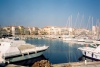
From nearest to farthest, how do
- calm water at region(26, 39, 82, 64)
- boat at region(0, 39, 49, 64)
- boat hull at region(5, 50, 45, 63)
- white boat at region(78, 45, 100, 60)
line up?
boat at region(0, 39, 49, 64), boat hull at region(5, 50, 45, 63), white boat at region(78, 45, 100, 60), calm water at region(26, 39, 82, 64)

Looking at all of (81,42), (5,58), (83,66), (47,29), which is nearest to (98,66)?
(83,66)

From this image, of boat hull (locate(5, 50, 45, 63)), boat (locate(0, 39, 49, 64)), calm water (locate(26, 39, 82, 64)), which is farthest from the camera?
calm water (locate(26, 39, 82, 64))

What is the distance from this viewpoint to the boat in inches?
829

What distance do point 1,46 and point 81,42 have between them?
40418 mm

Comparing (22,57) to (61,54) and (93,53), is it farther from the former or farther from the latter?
(93,53)

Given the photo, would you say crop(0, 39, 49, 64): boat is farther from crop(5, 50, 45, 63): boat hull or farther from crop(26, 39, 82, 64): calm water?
crop(26, 39, 82, 64): calm water

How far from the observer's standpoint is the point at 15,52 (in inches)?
885

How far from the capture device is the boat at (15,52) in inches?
829

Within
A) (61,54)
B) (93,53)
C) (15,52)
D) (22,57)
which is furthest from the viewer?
(61,54)

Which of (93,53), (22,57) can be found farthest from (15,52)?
(93,53)

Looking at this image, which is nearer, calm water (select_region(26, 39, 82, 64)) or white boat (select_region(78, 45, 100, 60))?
white boat (select_region(78, 45, 100, 60))

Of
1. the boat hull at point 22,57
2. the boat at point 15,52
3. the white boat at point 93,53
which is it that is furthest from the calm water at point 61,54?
the boat at point 15,52

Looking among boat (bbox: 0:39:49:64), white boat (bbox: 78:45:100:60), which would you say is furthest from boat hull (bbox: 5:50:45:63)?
white boat (bbox: 78:45:100:60)

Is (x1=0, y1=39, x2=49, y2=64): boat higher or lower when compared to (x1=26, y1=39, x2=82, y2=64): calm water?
higher
